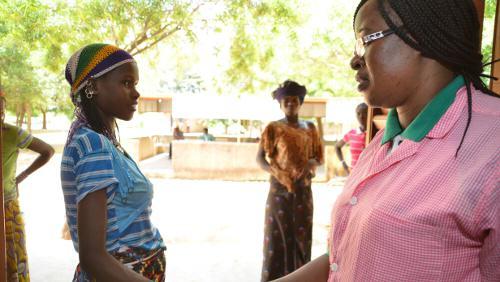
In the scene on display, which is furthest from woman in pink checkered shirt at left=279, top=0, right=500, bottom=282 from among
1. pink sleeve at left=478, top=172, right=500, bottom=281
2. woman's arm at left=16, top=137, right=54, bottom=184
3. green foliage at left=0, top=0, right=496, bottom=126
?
woman's arm at left=16, top=137, right=54, bottom=184

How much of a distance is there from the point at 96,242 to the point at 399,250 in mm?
1019

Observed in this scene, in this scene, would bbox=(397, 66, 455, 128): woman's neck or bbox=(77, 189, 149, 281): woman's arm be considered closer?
bbox=(397, 66, 455, 128): woman's neck

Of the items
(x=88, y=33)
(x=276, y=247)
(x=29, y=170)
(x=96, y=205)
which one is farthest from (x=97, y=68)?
(x=88, y=33)

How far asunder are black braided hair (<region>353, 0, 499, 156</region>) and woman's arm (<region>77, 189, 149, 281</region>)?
A: 1130mm

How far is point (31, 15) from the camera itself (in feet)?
15.9

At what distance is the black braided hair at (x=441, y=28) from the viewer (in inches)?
36.9

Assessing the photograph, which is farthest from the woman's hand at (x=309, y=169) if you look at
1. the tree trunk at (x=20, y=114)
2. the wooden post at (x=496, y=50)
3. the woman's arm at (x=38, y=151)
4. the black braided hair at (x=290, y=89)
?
the tree trunk at (x=20, y=114)

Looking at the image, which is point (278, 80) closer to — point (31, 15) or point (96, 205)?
point (31, 15)

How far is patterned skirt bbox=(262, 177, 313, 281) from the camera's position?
3.96 meters

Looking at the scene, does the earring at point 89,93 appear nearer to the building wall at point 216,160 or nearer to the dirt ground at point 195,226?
the dirt ground at point 195,226

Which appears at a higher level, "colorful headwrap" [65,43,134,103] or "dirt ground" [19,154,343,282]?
"colorful headwrap" [65,43,134,103]

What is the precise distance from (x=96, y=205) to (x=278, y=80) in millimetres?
12322

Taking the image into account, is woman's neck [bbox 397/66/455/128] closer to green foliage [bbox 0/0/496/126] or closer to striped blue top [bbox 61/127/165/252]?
striped blue top [bbox 61/127/165/252]

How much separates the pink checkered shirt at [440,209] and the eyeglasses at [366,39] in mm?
234
